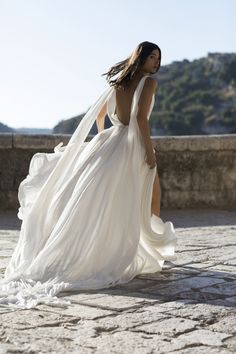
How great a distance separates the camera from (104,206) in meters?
4.31

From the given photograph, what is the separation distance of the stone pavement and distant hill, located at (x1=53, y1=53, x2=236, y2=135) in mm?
61637

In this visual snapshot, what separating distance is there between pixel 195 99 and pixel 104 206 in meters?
71.9

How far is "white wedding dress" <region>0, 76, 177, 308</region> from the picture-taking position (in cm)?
417

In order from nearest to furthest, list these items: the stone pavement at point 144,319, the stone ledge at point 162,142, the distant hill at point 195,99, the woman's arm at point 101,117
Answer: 1. the stone pavement at point 144,319
2. the woman's arm at point 101,117
3. the stone ledge at point 162,142
4. the distant hill at point 195,99

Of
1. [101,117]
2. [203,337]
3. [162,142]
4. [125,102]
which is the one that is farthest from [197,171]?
[203,337]

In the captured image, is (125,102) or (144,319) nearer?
(144,319)

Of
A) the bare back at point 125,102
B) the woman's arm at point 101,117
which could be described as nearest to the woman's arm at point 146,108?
the bare back at point 125,102

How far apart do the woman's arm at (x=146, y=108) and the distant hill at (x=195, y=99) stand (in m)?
61.2

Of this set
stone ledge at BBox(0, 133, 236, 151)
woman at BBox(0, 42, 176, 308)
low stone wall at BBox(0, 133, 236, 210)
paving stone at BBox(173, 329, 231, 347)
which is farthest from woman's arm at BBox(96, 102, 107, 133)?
low stone wall at BBox(0, 133, 236, 210)

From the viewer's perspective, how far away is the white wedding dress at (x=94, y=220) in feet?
13.7

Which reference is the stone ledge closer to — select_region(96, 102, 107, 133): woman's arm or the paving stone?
select_region(96, 102, 107, 133): woman's arm

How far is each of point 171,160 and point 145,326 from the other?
21.2 feet

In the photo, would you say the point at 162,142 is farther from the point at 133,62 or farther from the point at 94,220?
the point at 94,220

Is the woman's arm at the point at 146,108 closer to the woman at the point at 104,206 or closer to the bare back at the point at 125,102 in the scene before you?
the woman at the point at 104,206
